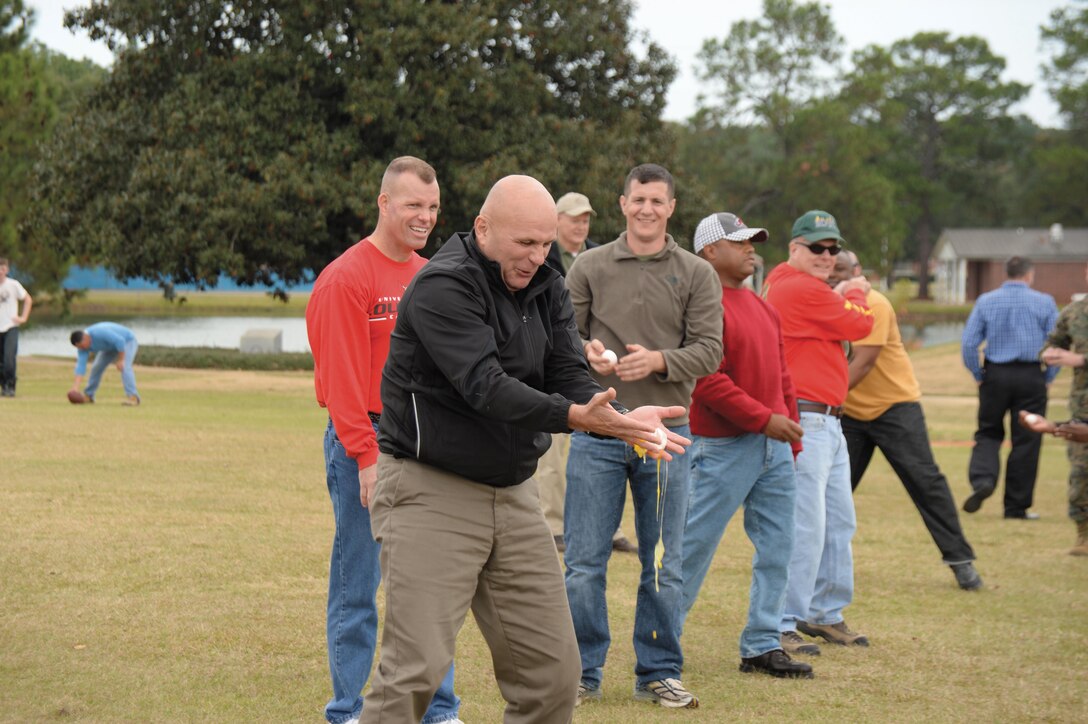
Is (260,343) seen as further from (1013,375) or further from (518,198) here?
(518,198)

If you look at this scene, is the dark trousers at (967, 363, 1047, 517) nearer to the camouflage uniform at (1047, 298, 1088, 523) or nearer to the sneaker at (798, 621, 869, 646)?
the camouflage uniform at (1047, 298, 1088, 523)

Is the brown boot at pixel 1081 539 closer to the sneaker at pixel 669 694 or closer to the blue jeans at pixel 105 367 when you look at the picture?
the sneaker at pixel 669 694

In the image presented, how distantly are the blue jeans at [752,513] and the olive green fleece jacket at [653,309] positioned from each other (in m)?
0.57

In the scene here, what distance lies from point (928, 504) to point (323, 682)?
15.4 ft

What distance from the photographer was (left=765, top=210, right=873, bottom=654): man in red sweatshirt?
7.14 metres

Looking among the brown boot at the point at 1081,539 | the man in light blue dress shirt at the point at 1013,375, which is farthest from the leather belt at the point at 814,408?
the man in light blue dress shirt at the point at 1013,375

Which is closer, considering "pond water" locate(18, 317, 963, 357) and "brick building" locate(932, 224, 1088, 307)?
"pond water" locate(18, 317, 963, 357)

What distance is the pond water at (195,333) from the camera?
39.2 meters

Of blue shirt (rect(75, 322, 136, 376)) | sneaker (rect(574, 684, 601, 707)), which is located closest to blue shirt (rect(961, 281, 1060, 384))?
sneaker (rect(574, 684, 601, 707))

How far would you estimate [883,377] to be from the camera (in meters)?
8.75

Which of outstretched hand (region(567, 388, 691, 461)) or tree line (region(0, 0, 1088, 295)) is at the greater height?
tree line (region(0, 0, 1088, 295))

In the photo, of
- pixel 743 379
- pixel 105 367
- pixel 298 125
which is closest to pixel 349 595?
pixel 743 379

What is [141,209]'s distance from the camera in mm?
29688

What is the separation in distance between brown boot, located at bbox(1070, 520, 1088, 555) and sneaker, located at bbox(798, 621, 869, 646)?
413 cm
